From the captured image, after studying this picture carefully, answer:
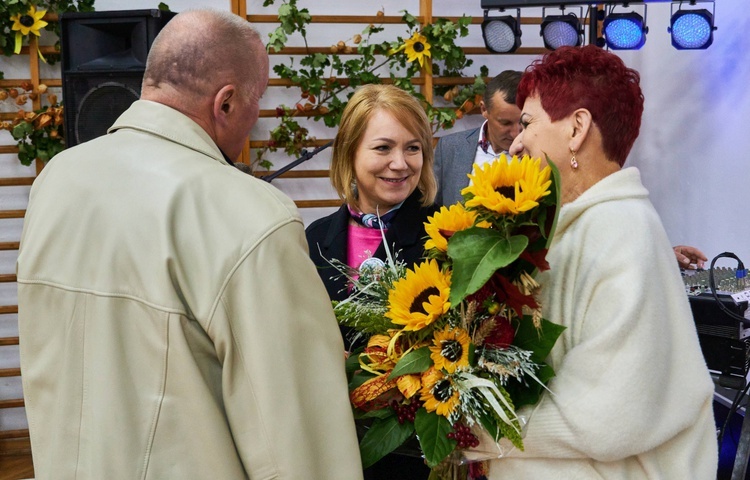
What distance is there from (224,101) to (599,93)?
2.35ft

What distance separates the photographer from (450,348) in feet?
5.12

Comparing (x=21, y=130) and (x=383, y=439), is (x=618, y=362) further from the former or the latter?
(x=21, y=130)

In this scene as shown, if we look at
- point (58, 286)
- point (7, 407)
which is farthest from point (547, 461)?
point (7, 407)

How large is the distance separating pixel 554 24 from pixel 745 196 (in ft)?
4.58

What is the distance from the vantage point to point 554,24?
4754mm

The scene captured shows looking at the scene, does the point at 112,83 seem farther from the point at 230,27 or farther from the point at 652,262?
the point at 652,262

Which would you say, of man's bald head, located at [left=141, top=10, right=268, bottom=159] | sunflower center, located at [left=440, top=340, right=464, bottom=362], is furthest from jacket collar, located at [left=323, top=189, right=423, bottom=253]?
man's bald head, located at [left=141, top=10, right=268, bottom=159]

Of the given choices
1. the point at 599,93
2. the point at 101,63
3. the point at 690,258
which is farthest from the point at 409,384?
the point at 101,63

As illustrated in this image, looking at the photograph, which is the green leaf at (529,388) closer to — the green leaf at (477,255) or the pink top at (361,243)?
the green leaf at (477,255)

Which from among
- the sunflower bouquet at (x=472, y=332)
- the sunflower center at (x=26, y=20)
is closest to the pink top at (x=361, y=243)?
the sunflower bouquet at (x=472, y=332)

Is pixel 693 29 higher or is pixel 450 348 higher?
pixel 693 29

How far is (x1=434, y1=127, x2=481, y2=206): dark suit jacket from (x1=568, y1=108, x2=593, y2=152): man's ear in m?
2.36

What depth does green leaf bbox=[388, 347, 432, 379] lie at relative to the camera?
1.55 metres

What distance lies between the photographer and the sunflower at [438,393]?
5.02ft
